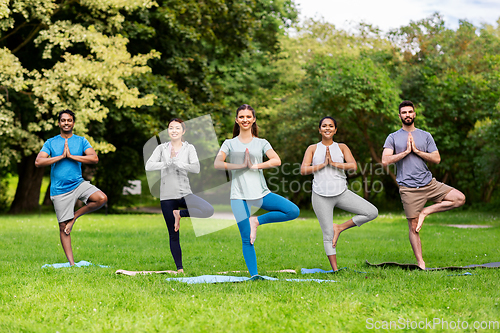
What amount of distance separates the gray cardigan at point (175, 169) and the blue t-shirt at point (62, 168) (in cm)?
152

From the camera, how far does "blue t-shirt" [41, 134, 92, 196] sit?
794cm

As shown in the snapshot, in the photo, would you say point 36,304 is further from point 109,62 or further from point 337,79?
point 337,79

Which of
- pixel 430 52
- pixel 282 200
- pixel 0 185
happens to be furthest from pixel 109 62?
pixel 430 52

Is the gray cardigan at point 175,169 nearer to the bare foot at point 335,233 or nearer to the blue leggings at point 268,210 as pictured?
Result: the blue leggings at point 268,210

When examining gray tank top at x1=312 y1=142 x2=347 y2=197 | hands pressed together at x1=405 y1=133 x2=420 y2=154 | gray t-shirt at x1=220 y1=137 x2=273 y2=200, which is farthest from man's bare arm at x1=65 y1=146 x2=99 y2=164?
hands pressed together at x1=405 y1=133 x2=420 y2=154

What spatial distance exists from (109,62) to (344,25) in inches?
802

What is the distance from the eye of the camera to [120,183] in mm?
25438

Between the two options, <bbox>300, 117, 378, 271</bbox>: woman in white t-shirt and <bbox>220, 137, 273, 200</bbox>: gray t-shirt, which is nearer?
<bbox>220, 137, 273, 200</bbox>: gray t-shirt

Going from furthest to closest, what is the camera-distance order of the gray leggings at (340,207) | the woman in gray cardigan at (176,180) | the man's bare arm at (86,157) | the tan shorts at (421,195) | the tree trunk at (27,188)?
the tree trunk at (27,188)
the man's bare arm at (86,157)
the tan shorts at (421,195)
the woman in gray cardigan at (176,180)
the gray leggings at (340,207)

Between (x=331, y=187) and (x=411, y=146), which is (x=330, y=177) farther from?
(x=411, y=146)

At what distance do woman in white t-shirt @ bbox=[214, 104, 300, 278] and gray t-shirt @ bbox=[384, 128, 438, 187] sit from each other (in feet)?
7.71

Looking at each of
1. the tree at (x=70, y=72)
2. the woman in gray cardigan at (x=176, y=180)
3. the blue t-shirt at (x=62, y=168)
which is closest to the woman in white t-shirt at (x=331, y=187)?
the woman in gray cardigan at (x=176, y=180)

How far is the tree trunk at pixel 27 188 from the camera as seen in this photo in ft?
72.1

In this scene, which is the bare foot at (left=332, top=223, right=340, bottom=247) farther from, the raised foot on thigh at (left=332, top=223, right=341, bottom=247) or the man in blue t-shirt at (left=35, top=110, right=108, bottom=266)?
the man in blue t-shirt at (left=35, top=110, right=108, bottom=266)
